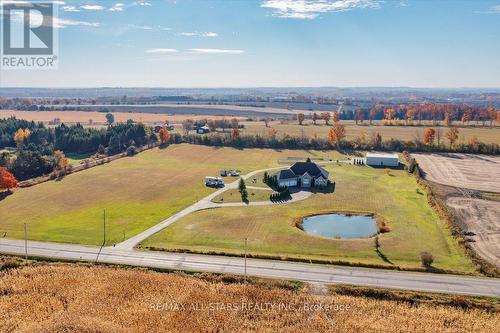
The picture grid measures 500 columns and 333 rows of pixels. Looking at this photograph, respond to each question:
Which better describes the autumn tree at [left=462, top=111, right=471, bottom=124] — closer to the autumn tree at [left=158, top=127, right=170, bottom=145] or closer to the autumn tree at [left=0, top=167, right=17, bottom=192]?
the autumn tree at [left=158, top=127, right=170, bottom=145]

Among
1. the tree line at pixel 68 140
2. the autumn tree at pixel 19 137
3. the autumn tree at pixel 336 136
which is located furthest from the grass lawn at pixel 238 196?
the autumn tree at pixel 19 137

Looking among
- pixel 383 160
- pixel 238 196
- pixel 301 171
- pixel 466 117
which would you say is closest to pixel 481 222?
pixel 301 171

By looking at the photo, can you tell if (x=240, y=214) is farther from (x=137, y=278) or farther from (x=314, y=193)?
(x=137, y=278)

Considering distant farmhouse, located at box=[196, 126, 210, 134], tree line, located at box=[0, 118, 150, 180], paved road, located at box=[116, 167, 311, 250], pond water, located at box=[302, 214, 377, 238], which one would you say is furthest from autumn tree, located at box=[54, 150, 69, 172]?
distant farmhouse, located at box=[196, 126, 210, 134]

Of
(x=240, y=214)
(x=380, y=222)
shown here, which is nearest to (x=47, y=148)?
(x=240, y=214)

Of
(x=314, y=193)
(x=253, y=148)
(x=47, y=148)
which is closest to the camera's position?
(x=314, y=193)

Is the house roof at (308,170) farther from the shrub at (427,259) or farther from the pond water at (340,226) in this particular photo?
the shrub at (427,259)
